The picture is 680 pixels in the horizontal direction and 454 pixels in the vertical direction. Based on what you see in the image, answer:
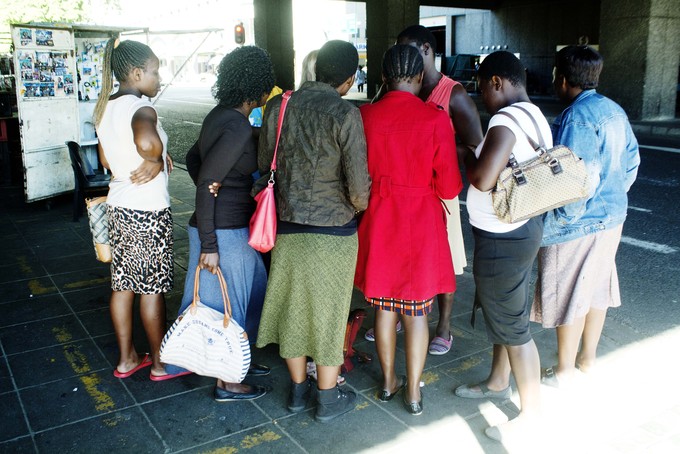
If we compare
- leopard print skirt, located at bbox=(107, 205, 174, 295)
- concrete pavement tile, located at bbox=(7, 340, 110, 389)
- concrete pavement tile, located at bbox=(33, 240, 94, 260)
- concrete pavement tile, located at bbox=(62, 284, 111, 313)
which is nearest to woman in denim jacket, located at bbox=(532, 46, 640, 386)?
leopard print skirt, located at bbox=(107, 205, 174, 295)

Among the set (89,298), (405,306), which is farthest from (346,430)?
(89,298)

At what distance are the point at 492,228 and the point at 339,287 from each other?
2.41 ft

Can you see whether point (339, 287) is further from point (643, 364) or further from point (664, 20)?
point (664, 20)

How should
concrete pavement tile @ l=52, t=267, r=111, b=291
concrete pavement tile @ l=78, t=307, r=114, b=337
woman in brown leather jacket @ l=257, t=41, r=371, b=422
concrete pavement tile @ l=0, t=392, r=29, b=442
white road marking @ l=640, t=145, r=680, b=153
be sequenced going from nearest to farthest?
woman in brown leather jacket @ l=257, t=41, r=371, b=422 → concrete pavement tile @ l=0, t=392, r=29, b=442 → concrete pavement tile @ l=78, t=307, r=114, b=337 → concrete pavement tile @ l=52, t=267, r=111, b=291 → white road marking @ l=640, t=145, r=680, b=153

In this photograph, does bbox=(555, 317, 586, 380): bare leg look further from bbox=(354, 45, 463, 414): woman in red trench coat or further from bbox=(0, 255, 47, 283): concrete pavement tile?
bbox=(0, 255, 47, 283): concrete pavement tile

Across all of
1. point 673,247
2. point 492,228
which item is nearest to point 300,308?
point 492,228

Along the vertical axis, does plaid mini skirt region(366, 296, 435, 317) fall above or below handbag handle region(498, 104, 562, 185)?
below

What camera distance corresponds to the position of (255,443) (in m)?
2.87

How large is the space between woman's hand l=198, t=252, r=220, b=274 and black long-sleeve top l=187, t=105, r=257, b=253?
20 mm

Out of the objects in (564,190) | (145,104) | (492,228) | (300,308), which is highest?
(145,104)

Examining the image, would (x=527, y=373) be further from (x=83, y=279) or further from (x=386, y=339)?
(x=83, y=279)

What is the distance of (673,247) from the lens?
5.75 meters

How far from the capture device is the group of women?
2787 millimetres

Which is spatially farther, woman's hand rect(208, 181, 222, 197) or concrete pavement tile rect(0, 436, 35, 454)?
woman's hand rect(208, 181, 222, 197)
